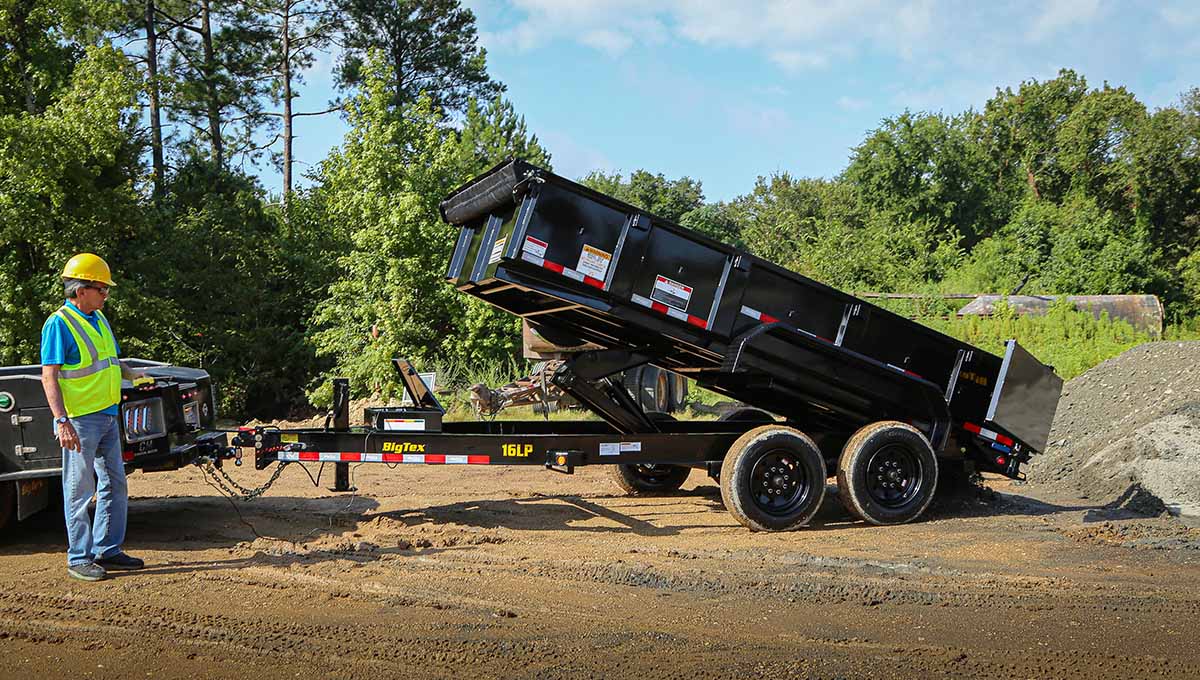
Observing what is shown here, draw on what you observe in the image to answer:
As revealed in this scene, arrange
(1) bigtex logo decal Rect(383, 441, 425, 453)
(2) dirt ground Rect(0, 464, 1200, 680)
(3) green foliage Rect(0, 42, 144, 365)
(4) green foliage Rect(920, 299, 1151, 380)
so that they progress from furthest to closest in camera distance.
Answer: (4) green foliage Rect(920, 299, 1151, 380) < (3) green foliage Rect(0, 42, 144, 365) < (1) bigtex logo decal Rect(383, 441, 425, 453) < (2) dirt ground Rect(0, 464, 1200, 680)

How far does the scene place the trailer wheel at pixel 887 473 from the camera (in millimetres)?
8891

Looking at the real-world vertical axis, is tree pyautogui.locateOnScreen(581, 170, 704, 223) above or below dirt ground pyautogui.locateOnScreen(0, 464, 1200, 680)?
above

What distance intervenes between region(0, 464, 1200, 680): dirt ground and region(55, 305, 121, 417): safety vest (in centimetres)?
119

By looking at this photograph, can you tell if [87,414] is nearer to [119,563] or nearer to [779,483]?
[119,563]

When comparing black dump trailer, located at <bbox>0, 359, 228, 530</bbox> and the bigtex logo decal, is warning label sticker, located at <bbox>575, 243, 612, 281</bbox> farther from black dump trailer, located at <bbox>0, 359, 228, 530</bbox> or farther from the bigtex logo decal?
black dump trailer, located at <bbox>0, 359, 228, 530</bbox>

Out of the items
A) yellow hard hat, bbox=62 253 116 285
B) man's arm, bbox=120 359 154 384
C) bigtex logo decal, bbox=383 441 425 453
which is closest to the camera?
yellow hard hat, bbox=62 253 116 285

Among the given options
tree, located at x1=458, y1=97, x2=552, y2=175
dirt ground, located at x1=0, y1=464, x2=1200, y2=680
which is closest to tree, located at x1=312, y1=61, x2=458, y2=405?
tree, located at x1=458, y1=97, x2=552, y2=175

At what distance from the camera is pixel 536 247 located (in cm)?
748

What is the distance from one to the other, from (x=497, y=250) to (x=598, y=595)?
277 cm

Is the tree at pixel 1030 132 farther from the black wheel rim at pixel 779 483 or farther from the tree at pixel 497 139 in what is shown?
the black wheel rim at pixel 779 483

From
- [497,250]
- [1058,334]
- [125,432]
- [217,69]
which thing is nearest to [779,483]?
[497,250]

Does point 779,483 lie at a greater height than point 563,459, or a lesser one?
greater

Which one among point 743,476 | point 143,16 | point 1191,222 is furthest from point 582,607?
point 1191,222

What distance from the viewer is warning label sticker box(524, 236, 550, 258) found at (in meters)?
7.44
